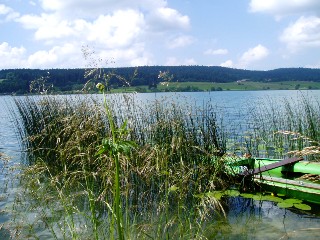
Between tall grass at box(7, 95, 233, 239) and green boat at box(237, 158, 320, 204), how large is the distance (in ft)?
1.54

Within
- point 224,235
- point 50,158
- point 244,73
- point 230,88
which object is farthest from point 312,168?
point 244,73

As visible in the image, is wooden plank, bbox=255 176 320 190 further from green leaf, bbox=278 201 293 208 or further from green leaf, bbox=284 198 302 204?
green leaf, bbox=278 201 293 208

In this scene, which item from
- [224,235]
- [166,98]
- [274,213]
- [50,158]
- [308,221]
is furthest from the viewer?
[50,158]

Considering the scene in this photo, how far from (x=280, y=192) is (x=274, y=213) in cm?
46

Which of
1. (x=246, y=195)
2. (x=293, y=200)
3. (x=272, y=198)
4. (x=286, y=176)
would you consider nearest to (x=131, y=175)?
(x=246, y=195)

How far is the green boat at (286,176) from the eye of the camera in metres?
5.48

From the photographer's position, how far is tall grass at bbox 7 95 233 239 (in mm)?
3017

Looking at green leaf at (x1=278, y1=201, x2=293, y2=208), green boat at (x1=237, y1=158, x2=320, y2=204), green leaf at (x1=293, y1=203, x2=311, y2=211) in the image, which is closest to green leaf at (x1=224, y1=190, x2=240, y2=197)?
green boat at (x1=237, y1=158, x2=320, y2=204)

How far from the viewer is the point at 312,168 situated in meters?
6.38

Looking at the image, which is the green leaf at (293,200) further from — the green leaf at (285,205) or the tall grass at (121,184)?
the tall grass at (121,184)

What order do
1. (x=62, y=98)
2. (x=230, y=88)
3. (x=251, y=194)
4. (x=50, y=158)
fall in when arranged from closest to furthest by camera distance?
(x=251, y=194), (x=50, y=158), (x=62, y=98), (x=230, y=88)

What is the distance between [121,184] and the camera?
4207 mm

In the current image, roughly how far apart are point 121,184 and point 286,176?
384cm

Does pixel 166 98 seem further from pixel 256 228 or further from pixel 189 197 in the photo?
pixel 256 228
